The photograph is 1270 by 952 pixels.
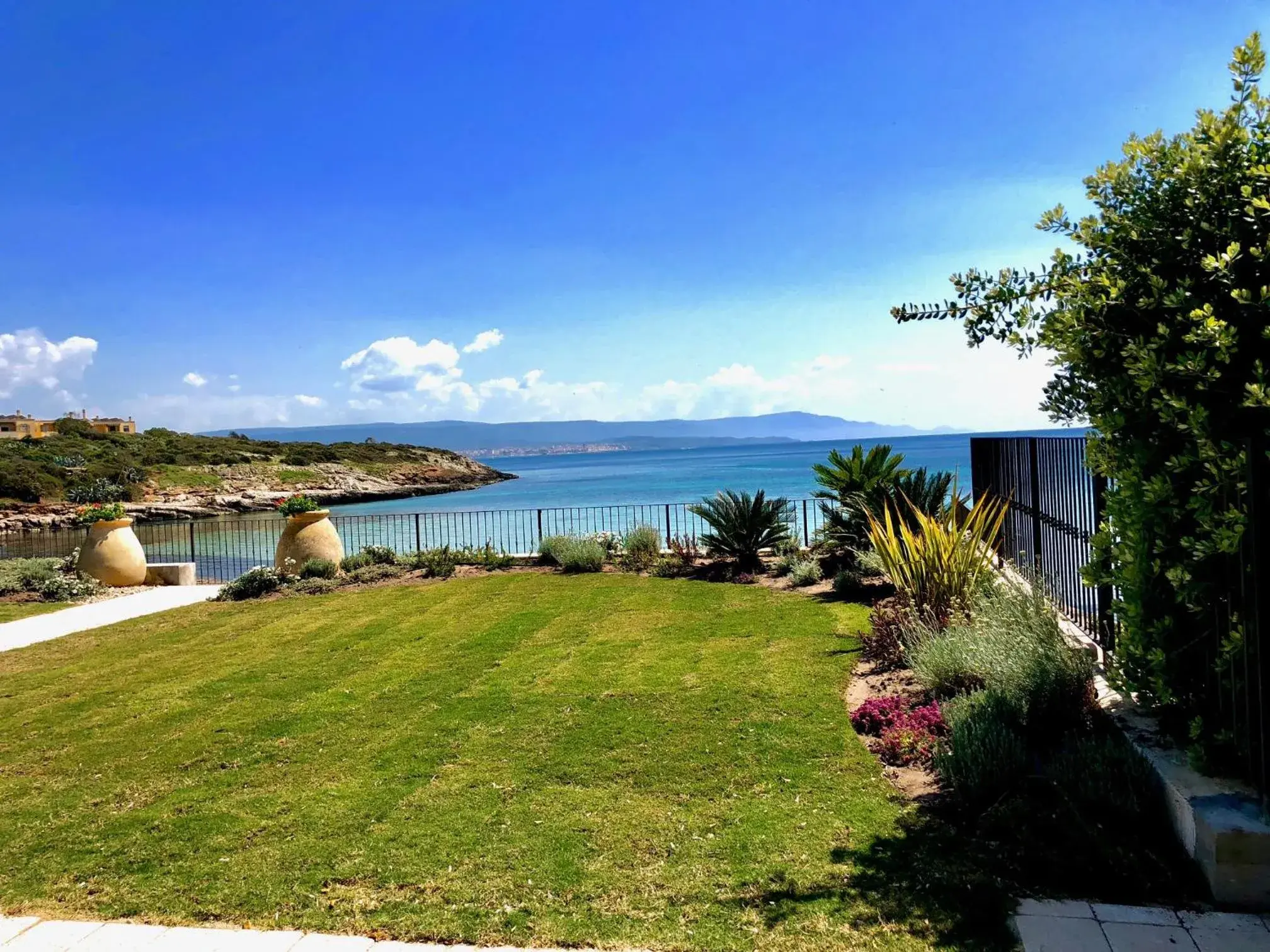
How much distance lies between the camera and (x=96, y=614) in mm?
10930

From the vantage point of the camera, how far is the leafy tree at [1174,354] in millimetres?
2863

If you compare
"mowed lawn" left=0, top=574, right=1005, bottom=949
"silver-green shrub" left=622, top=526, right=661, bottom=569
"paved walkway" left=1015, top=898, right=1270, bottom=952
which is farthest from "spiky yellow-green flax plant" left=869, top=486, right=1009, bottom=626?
"silver-green shrub" left=622, top=526, right=661, bottom=569

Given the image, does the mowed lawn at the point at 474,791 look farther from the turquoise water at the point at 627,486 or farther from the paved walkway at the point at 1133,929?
the turquoise water at the point at 627,486

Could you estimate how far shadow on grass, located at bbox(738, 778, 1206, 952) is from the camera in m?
2.81

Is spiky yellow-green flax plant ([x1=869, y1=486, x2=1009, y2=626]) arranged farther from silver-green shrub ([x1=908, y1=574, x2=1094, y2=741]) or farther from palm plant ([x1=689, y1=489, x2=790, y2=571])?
palm plant ([x1=689, y1=489, x2=790, y2=571])

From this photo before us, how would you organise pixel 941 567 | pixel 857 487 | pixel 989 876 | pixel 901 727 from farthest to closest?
pixel 857 487, pixel 941 567, pixel 901 727, pixel 989 876

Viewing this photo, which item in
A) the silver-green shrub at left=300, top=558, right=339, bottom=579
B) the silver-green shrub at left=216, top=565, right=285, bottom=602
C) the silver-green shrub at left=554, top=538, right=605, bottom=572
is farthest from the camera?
the silver-green shrub at left=300, top=558, right=339, bottom=579

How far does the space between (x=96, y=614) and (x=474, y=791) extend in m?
9.89

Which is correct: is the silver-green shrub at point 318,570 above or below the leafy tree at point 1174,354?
below

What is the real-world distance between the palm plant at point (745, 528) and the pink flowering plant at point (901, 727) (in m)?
6.38

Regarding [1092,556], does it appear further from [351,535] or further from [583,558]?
[351,535]

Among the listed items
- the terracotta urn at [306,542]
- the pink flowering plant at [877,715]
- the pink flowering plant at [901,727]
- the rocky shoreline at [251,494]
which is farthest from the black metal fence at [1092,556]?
the rocky shoreline at [251,494]

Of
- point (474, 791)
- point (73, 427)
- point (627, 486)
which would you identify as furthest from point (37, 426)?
point (474, 791)

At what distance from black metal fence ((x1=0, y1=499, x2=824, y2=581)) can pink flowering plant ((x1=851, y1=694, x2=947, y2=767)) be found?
7.68 metres
